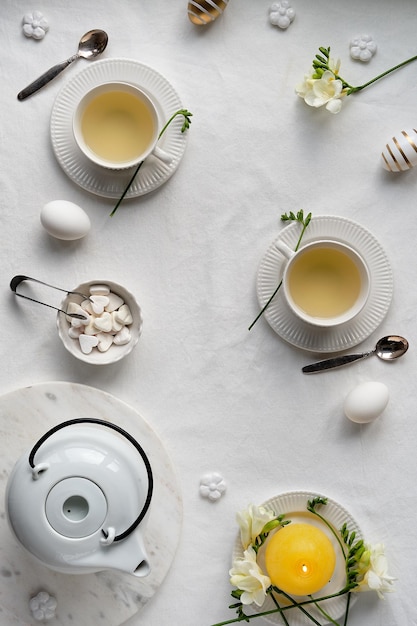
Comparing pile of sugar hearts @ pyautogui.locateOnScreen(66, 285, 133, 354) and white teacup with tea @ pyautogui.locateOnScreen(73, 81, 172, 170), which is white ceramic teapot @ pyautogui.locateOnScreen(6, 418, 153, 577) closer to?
pile of sugar hearts @ pyautogui.locateOnScreen(66, 285, 133, 354)

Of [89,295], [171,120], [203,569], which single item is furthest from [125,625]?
[171,120]

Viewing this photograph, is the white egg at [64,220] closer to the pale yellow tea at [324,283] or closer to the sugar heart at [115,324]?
the sugar heart at [115,324]

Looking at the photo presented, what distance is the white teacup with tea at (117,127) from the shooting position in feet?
4.36

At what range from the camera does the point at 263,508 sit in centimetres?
132

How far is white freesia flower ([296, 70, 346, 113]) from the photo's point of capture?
4.42 ft

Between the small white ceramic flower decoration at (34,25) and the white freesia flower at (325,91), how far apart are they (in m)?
0.50

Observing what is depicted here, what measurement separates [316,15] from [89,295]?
0.67 metres

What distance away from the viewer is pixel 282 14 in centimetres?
139

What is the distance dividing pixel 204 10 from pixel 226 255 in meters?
0.44

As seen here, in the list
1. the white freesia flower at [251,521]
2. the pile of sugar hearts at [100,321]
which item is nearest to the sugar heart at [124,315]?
the pile of sugar hearts at [100,321]

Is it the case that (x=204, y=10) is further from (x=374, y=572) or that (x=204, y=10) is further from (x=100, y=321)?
(x=374, y=572)

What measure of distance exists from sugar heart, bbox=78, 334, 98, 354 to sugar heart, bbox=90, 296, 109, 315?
0.05 meters

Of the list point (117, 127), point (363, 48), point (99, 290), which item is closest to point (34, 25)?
point (117, 127)

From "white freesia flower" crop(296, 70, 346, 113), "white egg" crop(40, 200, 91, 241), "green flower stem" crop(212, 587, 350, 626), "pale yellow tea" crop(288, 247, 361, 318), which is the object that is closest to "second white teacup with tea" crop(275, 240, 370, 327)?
"pale yellow tea" crop(288, 247, 361, 318)
